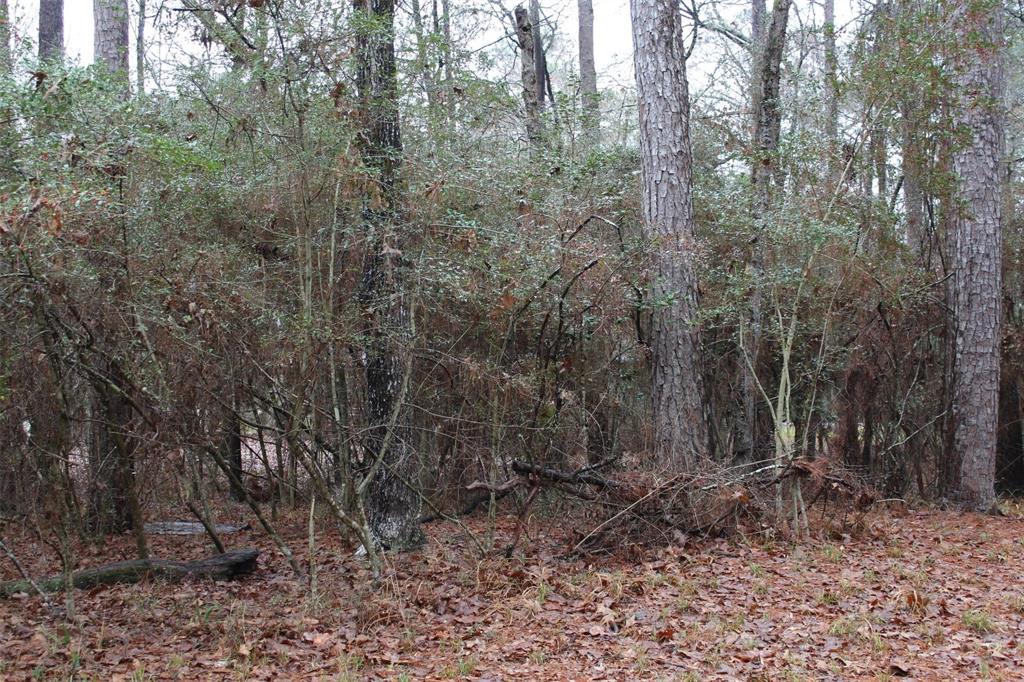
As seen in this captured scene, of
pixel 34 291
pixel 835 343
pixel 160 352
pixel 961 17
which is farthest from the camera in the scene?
pixel 835 343

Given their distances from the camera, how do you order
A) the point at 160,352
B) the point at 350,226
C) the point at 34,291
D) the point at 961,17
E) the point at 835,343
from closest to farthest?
the point at 34,291 → the point at 160,352 → the point at 350,226 → the point at 961,17 → the point at 835,343

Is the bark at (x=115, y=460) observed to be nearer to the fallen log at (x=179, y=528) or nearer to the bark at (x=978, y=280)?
the fallen log at (x=179, y=528)

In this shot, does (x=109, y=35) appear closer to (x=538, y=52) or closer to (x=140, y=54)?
(x=140, y=54)

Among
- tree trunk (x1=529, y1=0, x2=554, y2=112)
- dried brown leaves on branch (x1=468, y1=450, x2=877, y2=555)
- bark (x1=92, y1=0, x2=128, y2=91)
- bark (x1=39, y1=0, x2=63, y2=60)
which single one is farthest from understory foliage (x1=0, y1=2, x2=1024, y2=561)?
bark (x1=39, y1=0, x2=63, y2=60)

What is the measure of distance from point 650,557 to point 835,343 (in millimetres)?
4097

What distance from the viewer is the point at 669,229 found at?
879 cm

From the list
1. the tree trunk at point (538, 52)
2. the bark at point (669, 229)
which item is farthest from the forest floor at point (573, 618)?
the tree trunk at point (538, 52)

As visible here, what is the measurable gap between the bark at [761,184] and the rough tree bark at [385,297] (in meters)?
3.55

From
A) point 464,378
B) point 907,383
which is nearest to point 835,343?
point 907,383

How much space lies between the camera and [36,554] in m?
8.37

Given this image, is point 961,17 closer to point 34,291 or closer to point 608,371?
point 608,371

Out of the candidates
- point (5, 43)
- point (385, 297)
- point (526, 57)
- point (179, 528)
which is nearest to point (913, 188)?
point (526, 57)

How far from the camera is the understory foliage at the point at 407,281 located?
6207mm

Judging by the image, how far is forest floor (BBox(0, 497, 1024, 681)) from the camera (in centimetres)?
520
